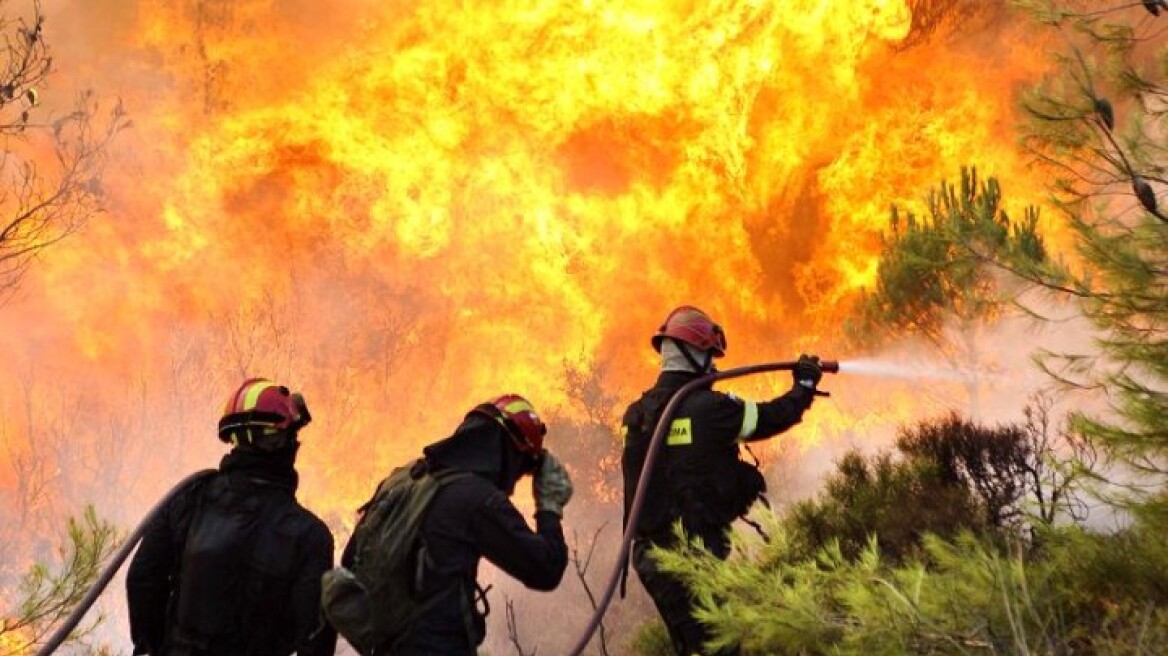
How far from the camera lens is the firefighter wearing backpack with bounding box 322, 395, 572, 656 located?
296 centimetres

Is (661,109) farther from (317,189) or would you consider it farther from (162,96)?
(162,96)

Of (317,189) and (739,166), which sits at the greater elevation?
(317,189)

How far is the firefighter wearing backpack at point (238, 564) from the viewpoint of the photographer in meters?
3.40

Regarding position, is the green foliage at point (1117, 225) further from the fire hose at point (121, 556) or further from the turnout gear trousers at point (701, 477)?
the fire hose at point (121, 556)

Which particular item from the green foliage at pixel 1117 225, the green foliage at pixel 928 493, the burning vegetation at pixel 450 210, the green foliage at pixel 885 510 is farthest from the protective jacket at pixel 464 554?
the burning vegetation at pixel 450 210

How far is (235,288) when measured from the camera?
78.5 ft

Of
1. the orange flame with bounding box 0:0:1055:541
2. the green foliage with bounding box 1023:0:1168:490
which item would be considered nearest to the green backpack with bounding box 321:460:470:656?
the green foliage with bounding box 1023:0:1168:490

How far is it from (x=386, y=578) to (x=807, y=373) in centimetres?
256

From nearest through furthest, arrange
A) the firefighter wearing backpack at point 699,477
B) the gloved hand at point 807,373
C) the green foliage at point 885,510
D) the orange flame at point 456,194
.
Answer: the firefighter wearing backpack at point 699,477, the gloved hand at point 807,373, the green foliage at point 885,510, the orange flame at point 456,194

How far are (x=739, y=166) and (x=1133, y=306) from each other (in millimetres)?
17696

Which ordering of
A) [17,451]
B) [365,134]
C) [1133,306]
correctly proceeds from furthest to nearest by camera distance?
[17,451], [365,134], [1133,306]

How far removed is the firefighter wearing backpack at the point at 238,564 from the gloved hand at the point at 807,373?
2.52m

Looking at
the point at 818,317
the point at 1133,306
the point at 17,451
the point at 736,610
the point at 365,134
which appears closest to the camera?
the point at 736,610

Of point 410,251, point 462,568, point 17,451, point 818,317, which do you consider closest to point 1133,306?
point 462,568
